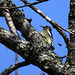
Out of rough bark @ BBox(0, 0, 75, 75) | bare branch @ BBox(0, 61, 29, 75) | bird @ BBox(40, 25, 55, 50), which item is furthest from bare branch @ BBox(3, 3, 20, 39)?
bird @ BBox(40, 25, 55, 50)

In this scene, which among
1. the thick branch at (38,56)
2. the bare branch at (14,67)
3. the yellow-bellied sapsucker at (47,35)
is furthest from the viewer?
the yellow-bellied sapsucker at (47,35)

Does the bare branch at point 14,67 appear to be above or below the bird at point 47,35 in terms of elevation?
below

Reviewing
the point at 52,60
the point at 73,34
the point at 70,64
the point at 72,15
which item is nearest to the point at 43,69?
the point at 52,60

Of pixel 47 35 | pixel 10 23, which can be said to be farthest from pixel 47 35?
pixel 10 23

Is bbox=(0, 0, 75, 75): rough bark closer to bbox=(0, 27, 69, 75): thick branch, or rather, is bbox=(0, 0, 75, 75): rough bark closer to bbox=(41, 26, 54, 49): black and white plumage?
bbox=(0, 27, 69, 75): thick branch

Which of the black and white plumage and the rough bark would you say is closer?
the rough bark

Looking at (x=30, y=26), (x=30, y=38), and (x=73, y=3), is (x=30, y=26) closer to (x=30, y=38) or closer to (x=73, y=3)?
(x=30, y=38)

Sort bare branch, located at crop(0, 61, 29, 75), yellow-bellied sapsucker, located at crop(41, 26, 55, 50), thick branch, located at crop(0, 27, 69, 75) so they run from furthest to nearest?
yellow-bellied sapsucker, located at crop(41, 26, 55, 50) < bare branch, located at crop(0, 61, 29, 75) < thick branch, located at crop(0, 27, 69, 75)

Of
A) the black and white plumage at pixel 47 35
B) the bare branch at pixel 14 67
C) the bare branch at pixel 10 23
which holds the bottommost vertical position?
the bare branch at pixel 14 67

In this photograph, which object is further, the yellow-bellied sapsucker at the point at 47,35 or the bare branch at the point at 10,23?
the yellow-bellied sapsucker at the point at 47,35

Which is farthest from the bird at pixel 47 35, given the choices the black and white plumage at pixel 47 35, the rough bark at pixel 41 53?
the rough bark at pixel 41 53

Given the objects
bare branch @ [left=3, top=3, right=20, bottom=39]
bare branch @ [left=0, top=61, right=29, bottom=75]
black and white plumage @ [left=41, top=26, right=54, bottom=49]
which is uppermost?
black and white plumage @ [left=41, top=26, right=54, bottom=49]

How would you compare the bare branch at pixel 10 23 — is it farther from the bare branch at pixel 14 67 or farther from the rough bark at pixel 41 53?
the bare branch at pixel 14 67

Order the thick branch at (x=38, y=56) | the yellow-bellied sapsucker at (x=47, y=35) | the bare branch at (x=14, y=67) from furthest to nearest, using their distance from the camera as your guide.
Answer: the yellow-bellied sapsucker at (x=47, y=35), the bare branch at (x=14, y=67), the thick branch at (x=38, y=56)
